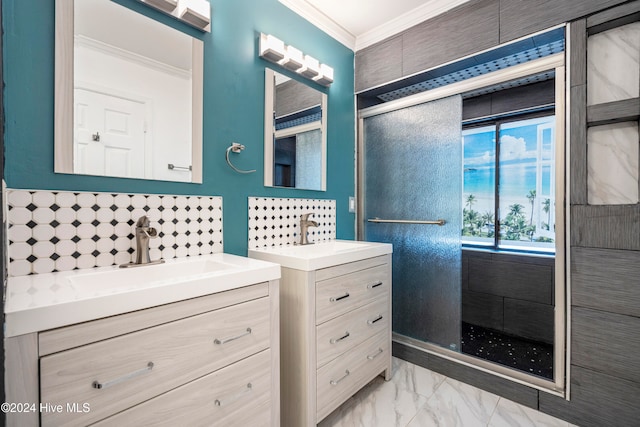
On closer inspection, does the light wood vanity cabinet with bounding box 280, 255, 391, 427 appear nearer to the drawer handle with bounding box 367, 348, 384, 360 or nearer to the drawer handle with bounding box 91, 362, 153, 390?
the drawer handle with bounding box 367, 348, 384, 360

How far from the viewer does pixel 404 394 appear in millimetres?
1827

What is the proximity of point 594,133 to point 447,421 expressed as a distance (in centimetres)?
167

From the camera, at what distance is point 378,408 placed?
1.70 metres

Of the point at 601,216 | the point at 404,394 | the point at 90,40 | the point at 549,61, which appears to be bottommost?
the point at 404,394

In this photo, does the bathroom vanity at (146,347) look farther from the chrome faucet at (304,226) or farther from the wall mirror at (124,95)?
the chrome faucet at (304,226)

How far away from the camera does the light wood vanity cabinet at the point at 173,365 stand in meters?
0.75

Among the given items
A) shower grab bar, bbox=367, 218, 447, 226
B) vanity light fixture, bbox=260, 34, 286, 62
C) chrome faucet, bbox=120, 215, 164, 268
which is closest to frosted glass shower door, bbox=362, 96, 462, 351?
shower grab bar, bbox=367, 218, 447, 226

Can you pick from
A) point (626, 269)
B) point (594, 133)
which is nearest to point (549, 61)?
point (594, 133)

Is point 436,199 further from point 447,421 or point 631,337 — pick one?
point 447,421

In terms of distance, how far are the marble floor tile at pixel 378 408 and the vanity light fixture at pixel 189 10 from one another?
2133 mm

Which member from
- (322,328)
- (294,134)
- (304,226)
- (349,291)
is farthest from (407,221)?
(322,328)

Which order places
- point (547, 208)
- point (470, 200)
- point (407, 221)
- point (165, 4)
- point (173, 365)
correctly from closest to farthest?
point (173, 365)
point (165, 4)
point (407, 221)
point (547, 208)
point (470, 200)

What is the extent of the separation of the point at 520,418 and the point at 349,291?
1.14 metres

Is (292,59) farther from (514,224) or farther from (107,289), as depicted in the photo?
(514,224)
